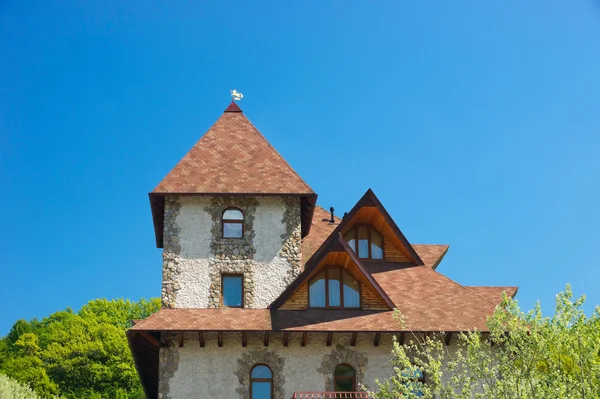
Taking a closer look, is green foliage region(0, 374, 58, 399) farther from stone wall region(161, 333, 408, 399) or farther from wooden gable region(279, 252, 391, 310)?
wooden gable region(279, 252, 391, 310)

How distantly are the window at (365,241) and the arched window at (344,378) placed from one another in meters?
4.52

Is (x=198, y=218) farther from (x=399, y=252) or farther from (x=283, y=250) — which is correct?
(x=399, y=252)

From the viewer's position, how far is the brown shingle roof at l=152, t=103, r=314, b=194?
87.4ft

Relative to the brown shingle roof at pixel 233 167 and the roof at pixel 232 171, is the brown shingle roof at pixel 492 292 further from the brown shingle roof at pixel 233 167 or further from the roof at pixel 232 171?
the brown shingle roof at pixel 233 167

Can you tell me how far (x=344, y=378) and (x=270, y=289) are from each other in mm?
3855

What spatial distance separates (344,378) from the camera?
23766 mm

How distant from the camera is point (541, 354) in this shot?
1736cm

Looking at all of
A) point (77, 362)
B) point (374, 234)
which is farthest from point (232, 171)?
point (77, 362)

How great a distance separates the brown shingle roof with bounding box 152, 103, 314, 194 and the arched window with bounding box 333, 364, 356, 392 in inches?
234

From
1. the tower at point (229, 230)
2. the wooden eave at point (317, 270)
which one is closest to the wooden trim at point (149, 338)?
the tower at point (229, 230)

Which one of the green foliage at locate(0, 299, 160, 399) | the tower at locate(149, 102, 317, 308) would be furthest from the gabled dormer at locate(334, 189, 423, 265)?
the green foliage at locate(0, 299, 160, 399)

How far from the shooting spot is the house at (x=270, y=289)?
925 inches

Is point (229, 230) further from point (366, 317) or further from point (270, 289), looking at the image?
point (366, 317)

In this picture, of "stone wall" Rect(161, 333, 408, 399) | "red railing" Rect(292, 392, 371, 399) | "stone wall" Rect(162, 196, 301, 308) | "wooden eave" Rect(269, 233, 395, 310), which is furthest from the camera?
"stone wall" Rect(162, 196, 301, 308)
